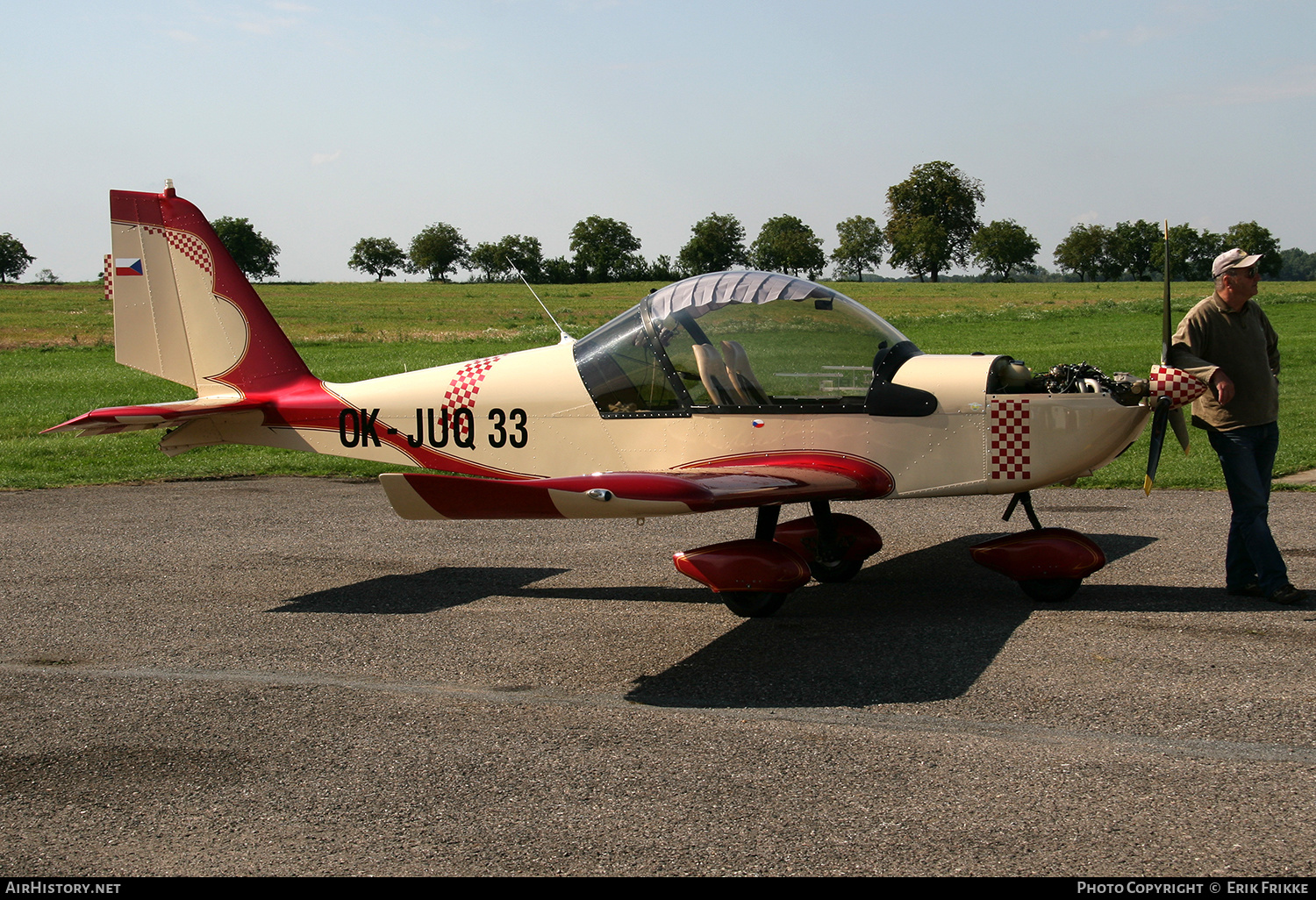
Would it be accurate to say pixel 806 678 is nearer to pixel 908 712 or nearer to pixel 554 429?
pixel 908 712

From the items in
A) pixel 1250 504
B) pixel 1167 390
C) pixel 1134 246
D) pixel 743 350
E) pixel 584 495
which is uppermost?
pixel 1134 246

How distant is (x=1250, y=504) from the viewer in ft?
21.3

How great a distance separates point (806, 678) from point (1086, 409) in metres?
2.53

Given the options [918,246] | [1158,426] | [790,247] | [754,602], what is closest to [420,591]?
[754,602]

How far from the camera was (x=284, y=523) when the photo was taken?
1020cm

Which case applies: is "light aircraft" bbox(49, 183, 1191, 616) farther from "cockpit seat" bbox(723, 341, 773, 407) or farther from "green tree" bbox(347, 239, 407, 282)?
"green tree" bbox(347, 239, 407, 282)

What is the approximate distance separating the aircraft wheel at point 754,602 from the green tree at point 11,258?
181702 mm

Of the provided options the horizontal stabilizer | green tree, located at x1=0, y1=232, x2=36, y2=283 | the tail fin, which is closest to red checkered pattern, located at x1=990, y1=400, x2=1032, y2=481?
the tail fin

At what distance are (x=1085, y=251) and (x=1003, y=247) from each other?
20931mm

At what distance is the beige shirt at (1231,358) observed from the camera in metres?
6.53

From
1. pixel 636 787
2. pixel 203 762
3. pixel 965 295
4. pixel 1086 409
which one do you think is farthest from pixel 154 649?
pixel 965 295

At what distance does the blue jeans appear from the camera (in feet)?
21.1

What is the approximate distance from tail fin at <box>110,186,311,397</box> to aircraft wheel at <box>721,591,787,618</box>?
424cm

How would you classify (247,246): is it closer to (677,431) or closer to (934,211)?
(934,211)
